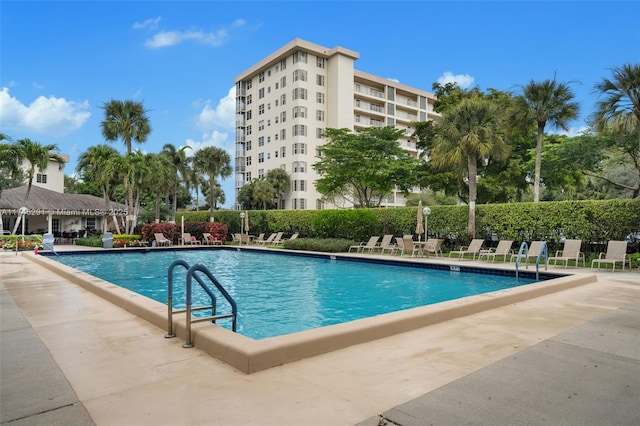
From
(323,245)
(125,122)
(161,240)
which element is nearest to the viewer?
(323,245)

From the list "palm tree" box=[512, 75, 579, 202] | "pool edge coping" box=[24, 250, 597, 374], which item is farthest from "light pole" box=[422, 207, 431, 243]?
"pool edge coping" box=[24, 250, 597, 374]

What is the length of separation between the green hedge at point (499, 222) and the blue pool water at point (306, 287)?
4.95 m

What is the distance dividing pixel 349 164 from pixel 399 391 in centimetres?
2898

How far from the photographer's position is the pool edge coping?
3.98 meters

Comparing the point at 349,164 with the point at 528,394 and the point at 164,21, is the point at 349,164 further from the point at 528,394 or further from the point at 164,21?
the point at 528,394

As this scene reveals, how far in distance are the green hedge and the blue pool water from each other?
495 centimetres

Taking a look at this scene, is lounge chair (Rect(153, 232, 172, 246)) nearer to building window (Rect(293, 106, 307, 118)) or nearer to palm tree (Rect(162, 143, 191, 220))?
palm tree (Rect(162, 143, 191, 220))

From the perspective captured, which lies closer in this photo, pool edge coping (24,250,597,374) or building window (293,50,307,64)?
pool edge coping (24,250,597,374)

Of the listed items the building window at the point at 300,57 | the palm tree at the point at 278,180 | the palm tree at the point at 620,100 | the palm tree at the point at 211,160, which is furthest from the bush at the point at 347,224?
the building window at the point at 300,57

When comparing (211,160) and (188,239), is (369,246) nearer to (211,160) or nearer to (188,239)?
(188,239)

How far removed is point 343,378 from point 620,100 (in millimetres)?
16311

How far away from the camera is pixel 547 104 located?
65.4 feet

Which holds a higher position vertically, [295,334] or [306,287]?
[295,334]

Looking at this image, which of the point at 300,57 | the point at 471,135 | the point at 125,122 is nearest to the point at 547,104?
the point at 471,135
